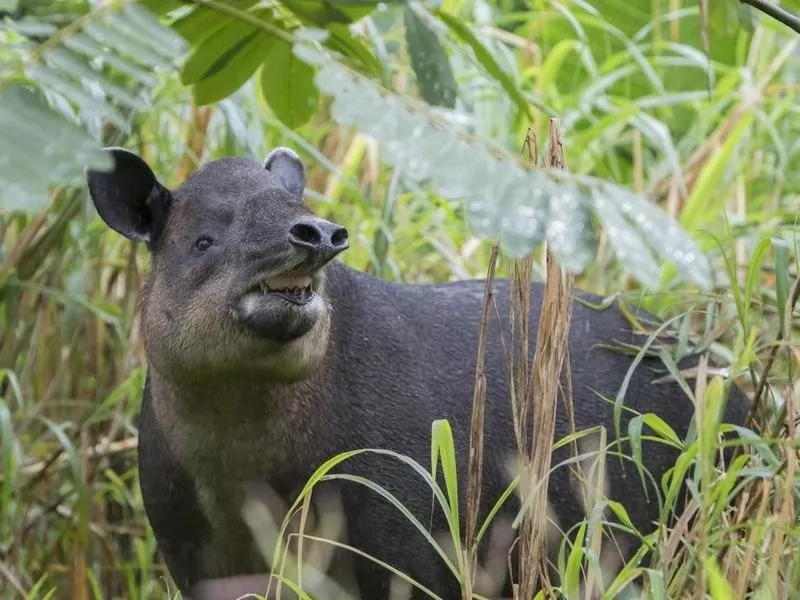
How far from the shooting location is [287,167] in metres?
3.49

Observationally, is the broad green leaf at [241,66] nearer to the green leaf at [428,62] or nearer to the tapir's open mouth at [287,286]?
the green leaf at [428,62]

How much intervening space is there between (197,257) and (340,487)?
607mm

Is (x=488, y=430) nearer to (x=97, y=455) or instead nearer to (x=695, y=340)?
(x=695, y=340)

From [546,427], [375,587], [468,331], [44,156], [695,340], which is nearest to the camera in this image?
[44,156]

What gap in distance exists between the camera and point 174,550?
3143mm

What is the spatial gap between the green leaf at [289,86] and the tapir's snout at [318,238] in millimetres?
245

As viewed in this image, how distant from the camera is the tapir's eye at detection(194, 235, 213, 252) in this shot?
305 centimetres

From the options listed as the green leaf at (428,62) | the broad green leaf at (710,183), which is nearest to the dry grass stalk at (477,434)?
the green leaf at (428,62)

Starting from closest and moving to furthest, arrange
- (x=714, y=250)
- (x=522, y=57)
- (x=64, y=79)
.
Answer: (x=64, y=79), (x=714, y=250), (x=522, y=57)

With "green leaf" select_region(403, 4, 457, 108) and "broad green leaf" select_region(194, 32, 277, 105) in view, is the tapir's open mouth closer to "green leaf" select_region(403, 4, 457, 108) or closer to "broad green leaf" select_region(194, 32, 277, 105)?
"broad green leaf" select_region(194, 32, 277, 105)

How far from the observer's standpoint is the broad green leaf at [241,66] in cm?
219

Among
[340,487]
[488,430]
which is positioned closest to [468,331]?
[488,430]

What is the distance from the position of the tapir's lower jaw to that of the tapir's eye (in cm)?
26

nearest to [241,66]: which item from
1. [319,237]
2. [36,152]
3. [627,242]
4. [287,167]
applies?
[319,237]
